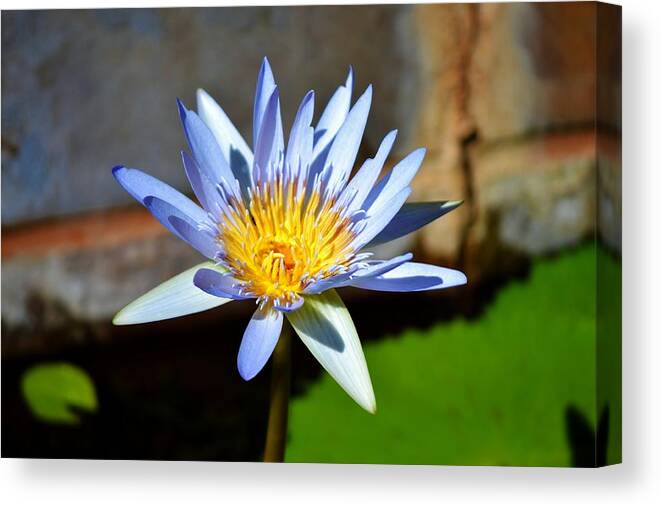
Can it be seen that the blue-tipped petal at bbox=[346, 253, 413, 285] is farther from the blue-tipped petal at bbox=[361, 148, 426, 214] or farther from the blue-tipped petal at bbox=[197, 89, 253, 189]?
the blue-tipped petal at bbox=[197, 89, 253, 189]

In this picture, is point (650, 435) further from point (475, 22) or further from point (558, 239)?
point (475, 22)

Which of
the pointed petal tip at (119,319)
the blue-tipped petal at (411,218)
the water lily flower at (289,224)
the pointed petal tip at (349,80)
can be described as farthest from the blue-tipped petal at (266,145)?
the pointed petal tip at (119,319)

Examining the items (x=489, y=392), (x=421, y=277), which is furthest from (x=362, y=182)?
(x=489, y=392)

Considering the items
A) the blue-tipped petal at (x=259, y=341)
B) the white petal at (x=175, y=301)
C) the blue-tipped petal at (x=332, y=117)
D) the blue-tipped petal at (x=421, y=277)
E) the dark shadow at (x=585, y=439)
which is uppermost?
the blue-tipped petal at (x=332, y=117)

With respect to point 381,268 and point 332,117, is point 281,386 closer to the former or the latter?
point 381,268

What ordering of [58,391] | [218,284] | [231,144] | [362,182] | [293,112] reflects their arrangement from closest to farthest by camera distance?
[218,284], [362,182], [231,144], [293,112], [58,391]

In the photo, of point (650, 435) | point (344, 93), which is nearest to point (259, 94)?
point (344, 93)

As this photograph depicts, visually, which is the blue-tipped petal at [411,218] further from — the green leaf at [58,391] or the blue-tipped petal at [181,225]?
the green leaf at [58,391]
